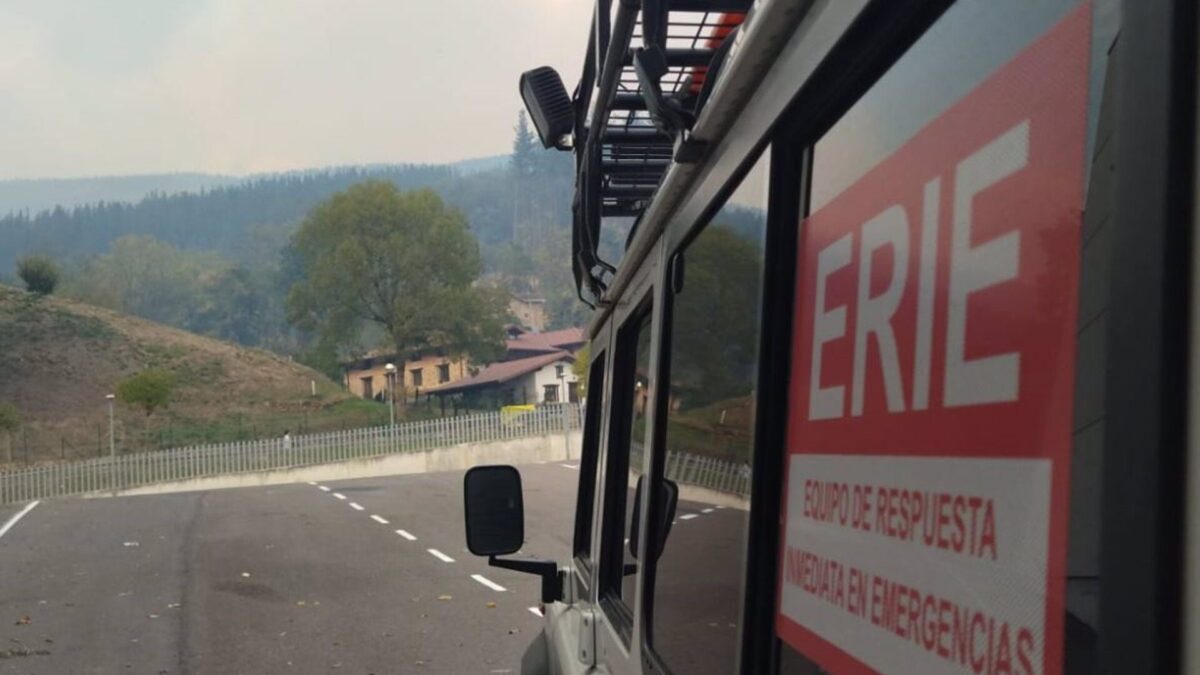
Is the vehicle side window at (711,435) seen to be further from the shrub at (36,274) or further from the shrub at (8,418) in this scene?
the shrub at (36,274)

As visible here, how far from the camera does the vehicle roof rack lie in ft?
7.33

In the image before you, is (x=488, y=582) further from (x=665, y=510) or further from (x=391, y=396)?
(x=391, y=396)

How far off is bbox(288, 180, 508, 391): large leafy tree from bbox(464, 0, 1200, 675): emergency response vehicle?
9692 centimetres

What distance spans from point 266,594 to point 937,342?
1353 cm

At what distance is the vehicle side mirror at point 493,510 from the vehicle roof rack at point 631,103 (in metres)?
0.52

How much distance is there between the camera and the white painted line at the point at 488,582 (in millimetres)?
14269

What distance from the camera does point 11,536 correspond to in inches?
916

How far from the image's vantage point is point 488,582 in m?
14.9

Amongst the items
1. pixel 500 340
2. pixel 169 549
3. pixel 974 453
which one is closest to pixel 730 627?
pixel 974 453

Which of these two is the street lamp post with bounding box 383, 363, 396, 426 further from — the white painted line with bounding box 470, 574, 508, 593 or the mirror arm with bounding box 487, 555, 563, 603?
the mirror arm with bounding box 487, 555, 563, 603

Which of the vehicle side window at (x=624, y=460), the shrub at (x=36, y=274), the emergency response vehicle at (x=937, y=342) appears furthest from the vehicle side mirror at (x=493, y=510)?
the shrub at (x=36, y=274)

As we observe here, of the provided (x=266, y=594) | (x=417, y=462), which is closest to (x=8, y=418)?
(x=417, y=462)

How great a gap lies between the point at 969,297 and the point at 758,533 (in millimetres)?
702

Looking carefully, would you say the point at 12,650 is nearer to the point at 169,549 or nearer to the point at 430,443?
the point at 169,549
